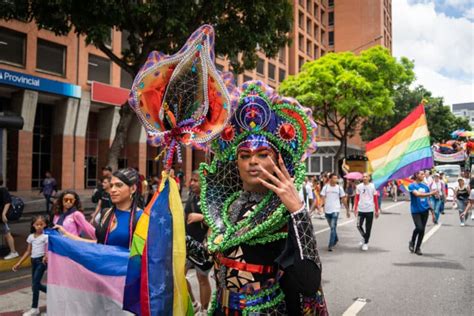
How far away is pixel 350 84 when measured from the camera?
2728 centimetres

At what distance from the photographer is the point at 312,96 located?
27.9 meters

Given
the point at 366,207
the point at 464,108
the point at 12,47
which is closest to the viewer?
the point at 366,207

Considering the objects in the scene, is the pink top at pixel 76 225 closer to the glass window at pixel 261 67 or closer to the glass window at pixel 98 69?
the glass window at pixel 98 69

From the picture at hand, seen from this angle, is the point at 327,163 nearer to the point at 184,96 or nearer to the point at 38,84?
the point at 38,84

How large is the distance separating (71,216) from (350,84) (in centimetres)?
2489

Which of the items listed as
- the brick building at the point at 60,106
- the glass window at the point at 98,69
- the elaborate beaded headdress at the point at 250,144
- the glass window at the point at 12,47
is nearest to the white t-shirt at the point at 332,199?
the elaborate beaded headdress at the point at 250,144

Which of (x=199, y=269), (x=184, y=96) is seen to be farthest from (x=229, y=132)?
(x=199, y=269)

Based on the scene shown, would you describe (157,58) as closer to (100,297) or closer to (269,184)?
(269,184)

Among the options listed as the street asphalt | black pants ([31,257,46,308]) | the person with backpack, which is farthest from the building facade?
black pants ([31,257,46,308])

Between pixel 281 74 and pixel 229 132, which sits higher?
pixel 281 74

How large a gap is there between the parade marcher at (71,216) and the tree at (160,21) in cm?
616

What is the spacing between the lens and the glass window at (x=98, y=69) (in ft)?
81.0

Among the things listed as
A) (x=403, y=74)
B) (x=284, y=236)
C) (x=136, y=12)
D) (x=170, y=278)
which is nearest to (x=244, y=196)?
(x=284, y=236)

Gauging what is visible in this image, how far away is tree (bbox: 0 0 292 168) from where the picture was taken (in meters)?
10.4
